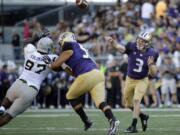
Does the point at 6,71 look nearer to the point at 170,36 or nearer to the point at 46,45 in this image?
the point at 170,36

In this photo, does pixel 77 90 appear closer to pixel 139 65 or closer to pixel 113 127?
pixel 113 127

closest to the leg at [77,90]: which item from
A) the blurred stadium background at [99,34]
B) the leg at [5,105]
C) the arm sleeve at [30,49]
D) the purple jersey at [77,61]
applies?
the purple jersey at [77,61]

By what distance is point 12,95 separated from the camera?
1205 centimetres

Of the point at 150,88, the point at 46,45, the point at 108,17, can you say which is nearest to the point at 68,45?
the point at 46,45

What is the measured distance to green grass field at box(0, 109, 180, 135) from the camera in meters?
12.7

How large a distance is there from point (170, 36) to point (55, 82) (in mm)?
3841

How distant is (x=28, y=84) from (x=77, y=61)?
0.87 m

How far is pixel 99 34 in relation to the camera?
24.8 meters

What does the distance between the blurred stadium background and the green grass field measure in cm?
263

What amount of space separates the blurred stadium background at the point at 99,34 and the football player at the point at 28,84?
7.12 m

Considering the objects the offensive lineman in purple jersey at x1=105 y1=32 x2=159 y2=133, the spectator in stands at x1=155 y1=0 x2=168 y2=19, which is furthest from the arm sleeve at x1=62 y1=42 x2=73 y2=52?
the spectator in stands at x1=155 y1=0 x2=168 y2=19

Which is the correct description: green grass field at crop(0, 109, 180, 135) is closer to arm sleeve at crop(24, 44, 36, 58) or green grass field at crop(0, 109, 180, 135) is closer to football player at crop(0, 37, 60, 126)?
football player at crop(0, 37, 60, 126)

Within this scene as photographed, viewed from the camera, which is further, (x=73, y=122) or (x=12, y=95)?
(x=73, y=122)

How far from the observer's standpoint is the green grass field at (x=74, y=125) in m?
12.7
